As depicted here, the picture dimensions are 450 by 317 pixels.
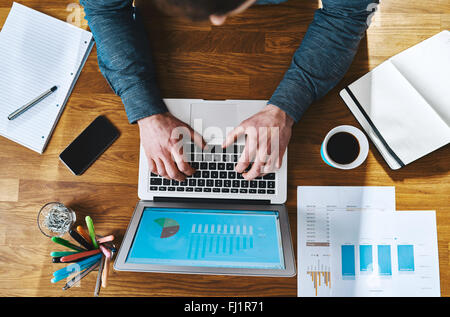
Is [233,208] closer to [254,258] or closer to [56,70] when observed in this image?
[254,258]

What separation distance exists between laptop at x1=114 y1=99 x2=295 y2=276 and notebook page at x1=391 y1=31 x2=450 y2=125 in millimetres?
399

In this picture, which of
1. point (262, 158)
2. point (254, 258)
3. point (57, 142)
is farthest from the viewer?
point (57, 142)

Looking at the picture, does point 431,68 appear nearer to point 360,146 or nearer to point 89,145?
point 360,146

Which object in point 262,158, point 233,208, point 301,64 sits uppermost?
point 301,64

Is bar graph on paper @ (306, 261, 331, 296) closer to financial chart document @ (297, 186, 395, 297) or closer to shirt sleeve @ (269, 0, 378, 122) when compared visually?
financial chart document @ (297, 186, 395, 297)

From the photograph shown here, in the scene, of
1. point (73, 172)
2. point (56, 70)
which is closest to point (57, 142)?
point (73, 172)

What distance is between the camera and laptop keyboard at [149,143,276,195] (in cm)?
79

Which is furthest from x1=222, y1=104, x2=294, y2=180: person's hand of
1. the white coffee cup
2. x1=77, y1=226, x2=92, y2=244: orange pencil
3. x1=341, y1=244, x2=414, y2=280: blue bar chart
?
x1=77, y1=226, x2=92, y2=244: orange pencil

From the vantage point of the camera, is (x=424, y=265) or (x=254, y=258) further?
(x=424, y=265)

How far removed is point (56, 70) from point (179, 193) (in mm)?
512

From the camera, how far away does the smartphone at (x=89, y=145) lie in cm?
85

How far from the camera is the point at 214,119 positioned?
32.5 inches

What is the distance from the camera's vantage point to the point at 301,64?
2.60 feet
